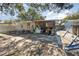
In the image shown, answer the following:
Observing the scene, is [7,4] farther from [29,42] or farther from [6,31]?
[29,42]

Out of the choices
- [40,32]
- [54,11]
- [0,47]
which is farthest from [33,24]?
[0,47]

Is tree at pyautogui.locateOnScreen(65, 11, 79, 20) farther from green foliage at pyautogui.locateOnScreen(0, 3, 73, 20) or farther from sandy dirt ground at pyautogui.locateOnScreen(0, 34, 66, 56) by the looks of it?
sandy dirt ground at pyautogui.locateOnScreen(0, 34, 66, 56)

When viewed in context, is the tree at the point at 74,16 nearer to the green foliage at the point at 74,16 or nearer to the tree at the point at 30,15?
the green foliage at the point at 74,16

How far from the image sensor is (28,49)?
1.26 meters

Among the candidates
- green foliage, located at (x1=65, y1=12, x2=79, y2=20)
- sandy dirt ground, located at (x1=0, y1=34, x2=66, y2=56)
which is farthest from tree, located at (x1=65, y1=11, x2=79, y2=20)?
sandy dirt ground, located at (x1=0, y1=34, x2=66, y2=56)

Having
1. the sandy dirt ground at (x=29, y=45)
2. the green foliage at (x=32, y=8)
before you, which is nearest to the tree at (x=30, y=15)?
the green foliage at (x=32, y=8)

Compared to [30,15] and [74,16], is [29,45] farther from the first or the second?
[74,16]

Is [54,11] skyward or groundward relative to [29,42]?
skyward

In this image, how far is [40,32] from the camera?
1.28 m

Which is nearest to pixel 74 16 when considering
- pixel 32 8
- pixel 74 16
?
pixel 74 16

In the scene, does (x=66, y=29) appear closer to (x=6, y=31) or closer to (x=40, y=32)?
(x=40, y=32)

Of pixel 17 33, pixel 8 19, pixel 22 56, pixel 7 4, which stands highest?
pixel 7 4

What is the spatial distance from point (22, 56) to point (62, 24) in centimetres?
39

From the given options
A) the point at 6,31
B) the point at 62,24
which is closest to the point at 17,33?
the point at 6,31
